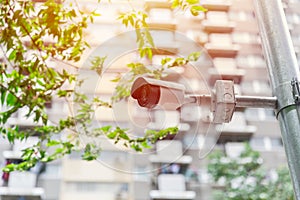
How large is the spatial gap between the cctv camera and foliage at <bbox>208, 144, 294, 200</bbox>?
5663 mm

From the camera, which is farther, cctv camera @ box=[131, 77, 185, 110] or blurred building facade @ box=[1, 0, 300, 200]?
blurred building facade @ box=[1, 0, 300, 200]

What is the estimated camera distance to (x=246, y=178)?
6.48 meters

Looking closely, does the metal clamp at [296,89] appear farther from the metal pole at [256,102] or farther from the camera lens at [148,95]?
the camera lens at [148,95]

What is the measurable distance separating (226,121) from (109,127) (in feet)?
1.62

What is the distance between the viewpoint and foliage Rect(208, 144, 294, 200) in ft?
20.5

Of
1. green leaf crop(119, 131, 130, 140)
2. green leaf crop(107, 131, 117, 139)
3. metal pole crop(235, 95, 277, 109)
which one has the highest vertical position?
green leaf crop(107, 131, 117, 139)

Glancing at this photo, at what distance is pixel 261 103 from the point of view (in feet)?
2.72

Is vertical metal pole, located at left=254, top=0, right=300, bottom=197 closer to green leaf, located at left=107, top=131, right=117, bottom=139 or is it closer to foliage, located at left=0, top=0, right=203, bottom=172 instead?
foliage, located at left=0, top=0, right=203, bottom=172

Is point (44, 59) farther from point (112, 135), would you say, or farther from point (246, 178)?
point (246, 178)

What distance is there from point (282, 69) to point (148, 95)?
286mm

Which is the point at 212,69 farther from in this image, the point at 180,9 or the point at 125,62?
the point at 180,9

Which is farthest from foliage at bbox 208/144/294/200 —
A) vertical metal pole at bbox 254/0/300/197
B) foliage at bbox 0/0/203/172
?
vertical metal pole at bbox 254/0/300/197

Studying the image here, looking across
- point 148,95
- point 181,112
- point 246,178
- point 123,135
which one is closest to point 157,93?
point 148,95

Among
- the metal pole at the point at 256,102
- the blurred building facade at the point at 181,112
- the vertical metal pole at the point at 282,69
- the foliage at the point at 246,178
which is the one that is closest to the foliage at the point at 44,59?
the blurred building facade at the point at 181,112
